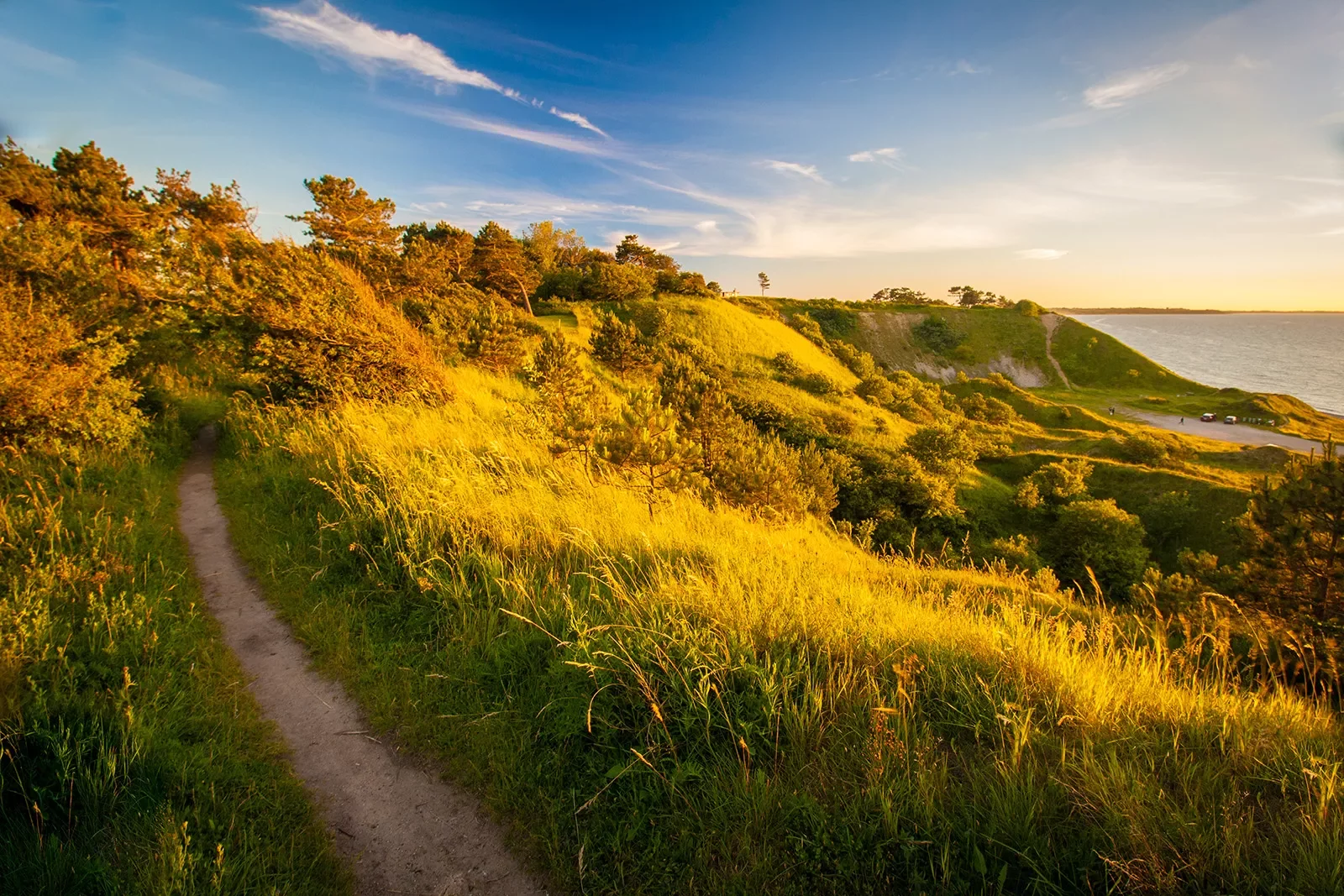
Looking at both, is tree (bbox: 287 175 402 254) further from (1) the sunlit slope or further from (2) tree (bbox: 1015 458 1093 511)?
(2) tree (bbox: 1015 458 1093 511)

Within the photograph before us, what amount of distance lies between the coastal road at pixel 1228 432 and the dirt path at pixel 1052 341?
1910 centimetres

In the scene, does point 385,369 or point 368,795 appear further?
point 385,369

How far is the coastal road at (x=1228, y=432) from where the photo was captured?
163 ft

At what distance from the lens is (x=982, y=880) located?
2.05 meters

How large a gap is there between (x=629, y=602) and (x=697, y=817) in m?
1.43

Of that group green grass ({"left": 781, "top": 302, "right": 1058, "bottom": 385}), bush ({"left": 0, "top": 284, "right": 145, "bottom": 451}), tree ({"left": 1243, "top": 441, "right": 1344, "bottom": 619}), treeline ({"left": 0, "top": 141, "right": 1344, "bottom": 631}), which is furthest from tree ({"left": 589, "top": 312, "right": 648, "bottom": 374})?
green grass ({"left": 781, "top": 302, "right": 1058, "bottom": 385})

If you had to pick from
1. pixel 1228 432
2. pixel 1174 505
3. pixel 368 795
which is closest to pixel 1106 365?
pixel 1228 432

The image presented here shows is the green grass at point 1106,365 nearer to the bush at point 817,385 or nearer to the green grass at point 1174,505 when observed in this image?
the green grass at point 1174,505

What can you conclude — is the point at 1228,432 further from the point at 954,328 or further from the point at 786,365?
the point at 786,365

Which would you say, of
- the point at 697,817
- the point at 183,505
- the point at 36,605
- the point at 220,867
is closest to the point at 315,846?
the point at 220,867

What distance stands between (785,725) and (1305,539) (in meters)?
17.0

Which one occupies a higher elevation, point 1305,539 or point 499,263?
point 499,263

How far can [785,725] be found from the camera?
2.84 meters

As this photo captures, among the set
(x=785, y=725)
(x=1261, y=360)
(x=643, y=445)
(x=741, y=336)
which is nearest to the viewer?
(x=785, y=725)
